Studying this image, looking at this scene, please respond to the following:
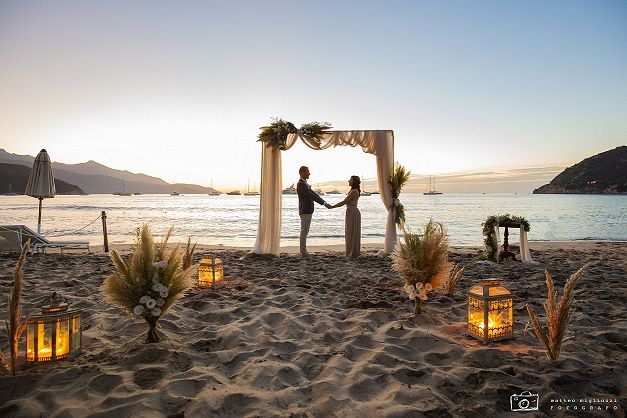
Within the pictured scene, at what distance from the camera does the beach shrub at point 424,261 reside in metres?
4.00

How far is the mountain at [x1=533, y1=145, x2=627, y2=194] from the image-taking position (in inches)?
4038

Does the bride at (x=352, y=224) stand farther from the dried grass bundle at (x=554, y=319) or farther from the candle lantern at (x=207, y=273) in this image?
the dried grass bundle at (x=554, y=319)

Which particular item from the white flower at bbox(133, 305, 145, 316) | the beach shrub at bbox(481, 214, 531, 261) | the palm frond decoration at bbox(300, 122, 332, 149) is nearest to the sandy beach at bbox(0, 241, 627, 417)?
the white flower at bbox(133, 305, 145, 316)

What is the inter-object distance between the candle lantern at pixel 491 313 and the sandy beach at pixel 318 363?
137 mm

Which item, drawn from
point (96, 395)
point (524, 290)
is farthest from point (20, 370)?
point (524, 290)

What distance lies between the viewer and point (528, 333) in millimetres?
3717

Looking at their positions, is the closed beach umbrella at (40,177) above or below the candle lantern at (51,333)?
above

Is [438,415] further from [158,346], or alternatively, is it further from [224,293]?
[224,293]

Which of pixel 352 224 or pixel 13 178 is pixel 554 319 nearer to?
pixel 352 224

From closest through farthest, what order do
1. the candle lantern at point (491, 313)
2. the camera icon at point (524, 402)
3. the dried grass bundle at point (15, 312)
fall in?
the camera icon at point (524, 402) → the dried grass bundle at point (15, 312) → the candle lantern at point (491, 313)

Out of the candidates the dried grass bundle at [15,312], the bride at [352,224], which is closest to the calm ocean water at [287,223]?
the bride at [352,224]

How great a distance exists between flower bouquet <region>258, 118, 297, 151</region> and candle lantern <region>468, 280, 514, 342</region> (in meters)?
6.94

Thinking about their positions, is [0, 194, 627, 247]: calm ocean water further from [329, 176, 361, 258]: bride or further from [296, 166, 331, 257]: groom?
[329, 176, 361, 258]: bride

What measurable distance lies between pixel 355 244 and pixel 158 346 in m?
6.77
